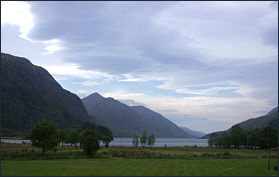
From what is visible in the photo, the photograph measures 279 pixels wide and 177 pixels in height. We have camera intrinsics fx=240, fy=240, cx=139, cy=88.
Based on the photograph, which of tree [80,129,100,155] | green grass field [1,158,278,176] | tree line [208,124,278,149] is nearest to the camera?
green grass field [1,158,278,176]

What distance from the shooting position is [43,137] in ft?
176

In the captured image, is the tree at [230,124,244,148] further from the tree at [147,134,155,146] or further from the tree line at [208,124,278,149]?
the tree at [147,134,155,146]

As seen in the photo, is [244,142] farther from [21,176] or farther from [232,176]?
[21,176]

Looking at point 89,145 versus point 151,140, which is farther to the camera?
point 151,140

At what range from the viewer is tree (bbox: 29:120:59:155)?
2048 inches

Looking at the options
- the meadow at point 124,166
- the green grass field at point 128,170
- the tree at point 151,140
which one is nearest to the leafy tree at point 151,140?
the tree at point 151,140

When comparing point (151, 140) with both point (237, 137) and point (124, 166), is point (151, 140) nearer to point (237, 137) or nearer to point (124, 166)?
point (237, 137)

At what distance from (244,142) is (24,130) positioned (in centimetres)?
14570

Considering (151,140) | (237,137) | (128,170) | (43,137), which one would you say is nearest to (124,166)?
(128,170)

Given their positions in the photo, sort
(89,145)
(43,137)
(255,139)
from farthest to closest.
A: (255,139) → (43,137) → (89,145)

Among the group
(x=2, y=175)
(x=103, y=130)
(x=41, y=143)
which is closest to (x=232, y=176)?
(x=2, y=175)

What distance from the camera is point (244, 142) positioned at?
11294cm

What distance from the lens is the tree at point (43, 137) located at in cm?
5203

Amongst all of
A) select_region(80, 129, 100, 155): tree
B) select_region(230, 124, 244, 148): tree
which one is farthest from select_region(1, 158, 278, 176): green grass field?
select_region(230, 124, 244, 148): tree
